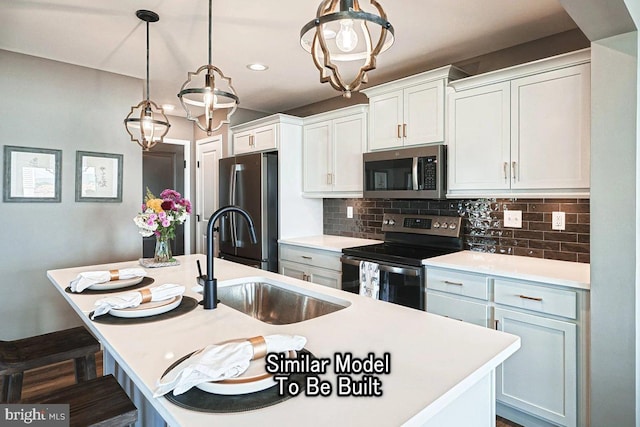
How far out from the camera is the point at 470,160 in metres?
2.63

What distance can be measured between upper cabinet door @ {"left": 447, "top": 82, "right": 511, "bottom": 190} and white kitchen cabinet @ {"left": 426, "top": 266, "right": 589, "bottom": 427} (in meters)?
0.70

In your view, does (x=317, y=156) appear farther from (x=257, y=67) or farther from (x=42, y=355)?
(x=42, y=355)

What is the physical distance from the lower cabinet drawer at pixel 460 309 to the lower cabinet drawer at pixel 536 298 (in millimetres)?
120

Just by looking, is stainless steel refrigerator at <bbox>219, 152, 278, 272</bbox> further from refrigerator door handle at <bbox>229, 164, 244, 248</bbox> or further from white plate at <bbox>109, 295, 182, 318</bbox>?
white plate at <bbox>109, 295, 182, 318</bbox>

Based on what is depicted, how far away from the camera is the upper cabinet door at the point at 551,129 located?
2.12m

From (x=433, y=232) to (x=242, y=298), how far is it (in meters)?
1.73

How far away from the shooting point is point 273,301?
6.38 ft

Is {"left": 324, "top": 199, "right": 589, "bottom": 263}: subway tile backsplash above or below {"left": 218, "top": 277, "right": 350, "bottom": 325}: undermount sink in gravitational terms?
above

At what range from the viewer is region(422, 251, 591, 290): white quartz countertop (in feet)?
6.42

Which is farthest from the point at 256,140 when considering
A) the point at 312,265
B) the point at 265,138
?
the point at 312,265

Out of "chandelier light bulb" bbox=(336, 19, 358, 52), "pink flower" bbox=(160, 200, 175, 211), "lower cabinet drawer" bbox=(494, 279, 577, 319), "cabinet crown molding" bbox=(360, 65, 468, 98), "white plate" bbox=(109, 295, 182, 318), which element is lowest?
"lower cabinet drawer" bbox=(494, 279, 577, 319)

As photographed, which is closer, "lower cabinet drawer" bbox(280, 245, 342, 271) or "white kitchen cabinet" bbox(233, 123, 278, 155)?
"lower cabinet drawer" bbox(280, 245, 342, 271)

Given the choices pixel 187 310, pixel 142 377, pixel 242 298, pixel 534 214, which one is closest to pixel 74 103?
pixel 242 298

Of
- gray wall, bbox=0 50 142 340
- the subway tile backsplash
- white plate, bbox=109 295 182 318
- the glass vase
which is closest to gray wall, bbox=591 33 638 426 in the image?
the subway tile backsplash
